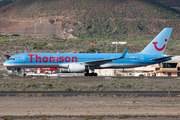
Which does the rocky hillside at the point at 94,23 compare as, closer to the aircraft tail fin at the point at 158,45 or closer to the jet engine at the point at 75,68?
the aircraft tail fin at the point at 158,45

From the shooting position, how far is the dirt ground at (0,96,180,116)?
16188 millimetres

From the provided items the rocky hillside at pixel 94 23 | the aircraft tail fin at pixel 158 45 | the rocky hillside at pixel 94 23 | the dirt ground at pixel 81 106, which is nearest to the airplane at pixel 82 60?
the aircraft tail fin at pixel 158 45

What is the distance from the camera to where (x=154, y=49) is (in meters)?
48.5

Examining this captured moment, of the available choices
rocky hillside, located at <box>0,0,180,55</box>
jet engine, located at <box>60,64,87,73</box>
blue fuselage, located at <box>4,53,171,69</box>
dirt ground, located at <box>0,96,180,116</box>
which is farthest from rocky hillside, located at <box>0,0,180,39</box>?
dirt ground, located at <box>0,96,180,116</box>

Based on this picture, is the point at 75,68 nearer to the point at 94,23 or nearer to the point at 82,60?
the point at 82,60

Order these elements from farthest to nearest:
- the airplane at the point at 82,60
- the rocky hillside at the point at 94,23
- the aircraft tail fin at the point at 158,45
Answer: the rocky hillside at the point at 94,23, the aircraft tail fin at the point at 158,45, the airplane at the point at 82,60

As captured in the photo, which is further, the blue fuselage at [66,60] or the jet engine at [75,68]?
the blue fuselage at [66,60]

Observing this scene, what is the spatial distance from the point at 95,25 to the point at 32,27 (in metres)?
38.5

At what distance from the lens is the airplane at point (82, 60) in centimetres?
4403

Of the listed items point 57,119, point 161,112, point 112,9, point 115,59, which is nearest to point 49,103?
point 57,119

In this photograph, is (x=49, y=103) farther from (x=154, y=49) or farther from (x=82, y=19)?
(x=82, y=19)

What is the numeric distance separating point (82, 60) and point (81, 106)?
27.4 meters

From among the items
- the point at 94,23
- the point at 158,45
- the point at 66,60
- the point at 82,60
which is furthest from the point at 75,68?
the point at 94,23

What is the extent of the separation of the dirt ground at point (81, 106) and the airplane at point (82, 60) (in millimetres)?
22785
